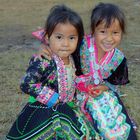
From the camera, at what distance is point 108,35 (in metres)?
2.94

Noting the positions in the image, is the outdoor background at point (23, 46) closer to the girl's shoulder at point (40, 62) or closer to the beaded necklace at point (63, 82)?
the beaded necklace at point (63, 82)

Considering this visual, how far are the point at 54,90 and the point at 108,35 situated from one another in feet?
1.82

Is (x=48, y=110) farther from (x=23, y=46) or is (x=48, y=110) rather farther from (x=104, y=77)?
(x=23, y=46)

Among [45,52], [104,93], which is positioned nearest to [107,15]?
[45,52]

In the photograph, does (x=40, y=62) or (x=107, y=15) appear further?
(x=107, y=15)

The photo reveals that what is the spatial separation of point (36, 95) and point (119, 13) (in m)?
0.83

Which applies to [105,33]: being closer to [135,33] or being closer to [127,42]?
[127,42]

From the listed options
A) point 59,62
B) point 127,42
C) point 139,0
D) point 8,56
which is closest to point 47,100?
point 59,62

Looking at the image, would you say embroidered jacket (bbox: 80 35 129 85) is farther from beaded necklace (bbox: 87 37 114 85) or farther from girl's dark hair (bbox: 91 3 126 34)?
girl's dark hair (bbox: 91 3 126 34)

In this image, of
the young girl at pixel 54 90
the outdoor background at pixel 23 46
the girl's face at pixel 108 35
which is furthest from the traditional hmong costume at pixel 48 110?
the outdoor background at pixel 23 46

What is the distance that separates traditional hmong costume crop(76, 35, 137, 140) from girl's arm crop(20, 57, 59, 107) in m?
0.36

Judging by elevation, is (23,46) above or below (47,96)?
below

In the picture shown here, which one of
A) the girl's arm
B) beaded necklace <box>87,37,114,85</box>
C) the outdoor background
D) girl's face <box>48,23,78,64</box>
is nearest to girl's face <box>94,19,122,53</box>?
beaded necklace <box>87,37,114,85</box>

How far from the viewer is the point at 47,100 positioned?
2.79 m
